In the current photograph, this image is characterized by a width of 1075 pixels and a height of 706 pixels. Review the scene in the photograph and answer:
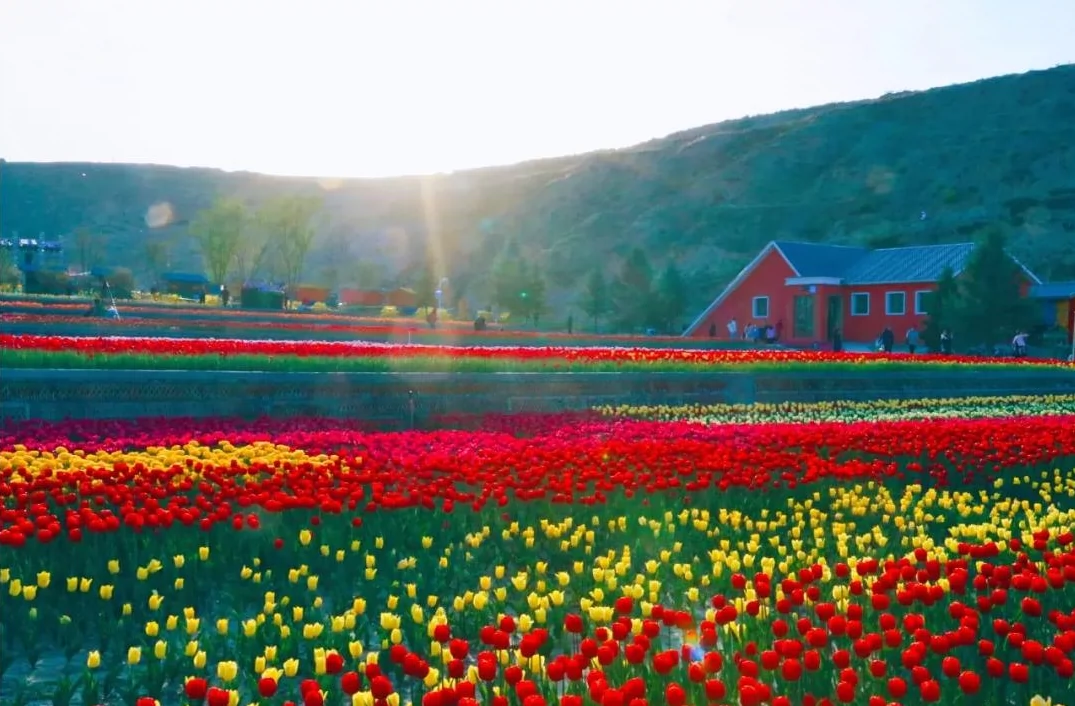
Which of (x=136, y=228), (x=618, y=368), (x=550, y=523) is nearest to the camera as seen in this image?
(x=550, y=523)

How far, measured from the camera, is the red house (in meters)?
51.9

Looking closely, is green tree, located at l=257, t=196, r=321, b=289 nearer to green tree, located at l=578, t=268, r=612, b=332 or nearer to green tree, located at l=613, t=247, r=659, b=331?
green tree, located at l=578, t=268, r=612, b=332

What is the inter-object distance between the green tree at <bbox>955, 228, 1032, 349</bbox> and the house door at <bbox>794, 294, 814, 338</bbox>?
10.6m

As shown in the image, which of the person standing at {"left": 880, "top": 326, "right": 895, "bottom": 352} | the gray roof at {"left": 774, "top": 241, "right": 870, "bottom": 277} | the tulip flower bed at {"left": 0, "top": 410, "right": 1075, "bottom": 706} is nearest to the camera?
the tulip flower bed at {"left": 0, "top": 410, "right": 1075, "bottom": 706}

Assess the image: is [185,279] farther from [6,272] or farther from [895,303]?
[895,303]

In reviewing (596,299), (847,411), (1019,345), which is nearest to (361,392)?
(847,411)

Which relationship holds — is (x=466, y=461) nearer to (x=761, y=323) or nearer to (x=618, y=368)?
(x=618, y=368)

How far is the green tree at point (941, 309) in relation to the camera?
4400cm

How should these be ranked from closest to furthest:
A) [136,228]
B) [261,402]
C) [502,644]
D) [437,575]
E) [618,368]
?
[502,644] < [437,575] < [261,402] < [618,368] < [136,228]

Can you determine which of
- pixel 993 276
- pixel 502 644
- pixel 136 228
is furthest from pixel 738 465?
pixel 136 228

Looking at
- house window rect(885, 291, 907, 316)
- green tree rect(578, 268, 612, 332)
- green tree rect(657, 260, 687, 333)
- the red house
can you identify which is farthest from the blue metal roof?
house window rect(885, 291, 907, 316)

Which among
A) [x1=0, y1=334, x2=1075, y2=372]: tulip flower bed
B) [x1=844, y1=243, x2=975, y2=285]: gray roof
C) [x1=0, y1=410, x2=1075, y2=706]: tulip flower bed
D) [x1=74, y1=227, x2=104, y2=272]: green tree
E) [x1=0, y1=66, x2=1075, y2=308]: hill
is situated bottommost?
[x1=0, y1=410, x2=1075, y2=706]: tulip flower bed

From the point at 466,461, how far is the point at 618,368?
9.60 metres

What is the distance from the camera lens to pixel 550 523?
723 centimetres
